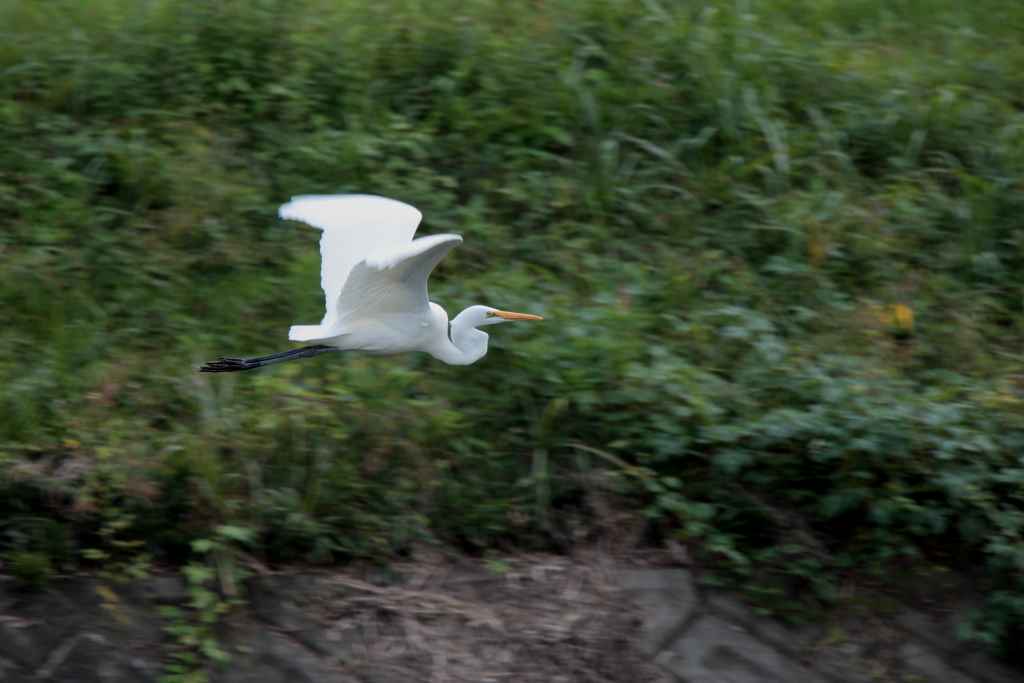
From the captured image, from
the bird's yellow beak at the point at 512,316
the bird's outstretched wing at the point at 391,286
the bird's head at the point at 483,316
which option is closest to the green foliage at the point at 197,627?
the bird's outstretched wing at the point at 391,286

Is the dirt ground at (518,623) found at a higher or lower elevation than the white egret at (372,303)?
lower

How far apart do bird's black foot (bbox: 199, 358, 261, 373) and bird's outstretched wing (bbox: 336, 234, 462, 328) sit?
367mm

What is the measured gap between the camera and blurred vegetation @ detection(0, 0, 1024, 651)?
3664 millimetres

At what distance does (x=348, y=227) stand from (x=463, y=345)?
655mm

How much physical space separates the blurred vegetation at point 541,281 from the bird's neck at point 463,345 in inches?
14.3

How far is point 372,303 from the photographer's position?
11.4 feet

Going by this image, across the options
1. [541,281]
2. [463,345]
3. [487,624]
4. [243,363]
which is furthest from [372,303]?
[541,281]

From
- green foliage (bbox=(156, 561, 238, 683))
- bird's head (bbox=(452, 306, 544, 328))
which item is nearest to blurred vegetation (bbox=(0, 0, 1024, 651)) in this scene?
green foliage (bbox=(156, 561, 238, 683))

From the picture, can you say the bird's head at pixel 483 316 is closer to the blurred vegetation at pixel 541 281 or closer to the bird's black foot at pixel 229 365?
the blurred vegetation at pixel 541 281

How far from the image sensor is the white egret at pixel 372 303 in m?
3.38

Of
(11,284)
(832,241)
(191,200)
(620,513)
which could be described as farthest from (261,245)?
(832,241)

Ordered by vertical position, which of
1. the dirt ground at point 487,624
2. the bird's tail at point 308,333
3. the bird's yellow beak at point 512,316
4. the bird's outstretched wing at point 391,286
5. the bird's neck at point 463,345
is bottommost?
the dirt ground at point 487,624

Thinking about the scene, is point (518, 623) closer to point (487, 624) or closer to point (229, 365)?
point (487, 624)

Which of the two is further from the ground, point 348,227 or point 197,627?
point 348,227
